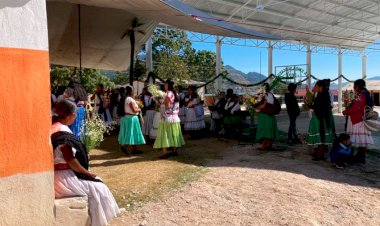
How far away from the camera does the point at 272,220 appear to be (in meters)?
3.95

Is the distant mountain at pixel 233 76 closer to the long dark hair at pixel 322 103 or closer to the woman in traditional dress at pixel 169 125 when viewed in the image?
the long dark hair at pixel 322 103

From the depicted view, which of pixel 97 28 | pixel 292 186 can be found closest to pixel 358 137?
pixel 292 186

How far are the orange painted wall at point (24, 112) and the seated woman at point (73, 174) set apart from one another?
9 centimetres

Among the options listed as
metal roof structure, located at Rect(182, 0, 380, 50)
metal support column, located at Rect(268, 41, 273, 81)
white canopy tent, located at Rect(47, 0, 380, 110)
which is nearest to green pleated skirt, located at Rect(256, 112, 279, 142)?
white canopy tent, located at Rect(47, 0, 380, 110)

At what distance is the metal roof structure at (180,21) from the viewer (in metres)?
6.95

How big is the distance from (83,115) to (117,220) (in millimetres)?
2768

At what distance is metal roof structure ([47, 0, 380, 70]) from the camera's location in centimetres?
695

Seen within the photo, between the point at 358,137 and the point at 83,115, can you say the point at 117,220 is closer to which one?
the point at 83,115

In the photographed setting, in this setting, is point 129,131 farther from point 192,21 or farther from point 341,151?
point 341,151

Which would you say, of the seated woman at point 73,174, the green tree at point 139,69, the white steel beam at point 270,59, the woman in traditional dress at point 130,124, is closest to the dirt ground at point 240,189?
the woman in traditional dress at point 130,124

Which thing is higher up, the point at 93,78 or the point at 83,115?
the point at 93,78

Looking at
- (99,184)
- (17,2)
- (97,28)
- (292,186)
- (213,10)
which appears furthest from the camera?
(213,10)

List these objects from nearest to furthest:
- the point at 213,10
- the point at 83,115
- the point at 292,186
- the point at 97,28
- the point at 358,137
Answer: the point at 292,186 → the point at 83,115 → the point at 358,137 → the point at 97,28 → the point at 213,10

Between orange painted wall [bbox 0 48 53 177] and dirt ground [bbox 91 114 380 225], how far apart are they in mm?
1285
